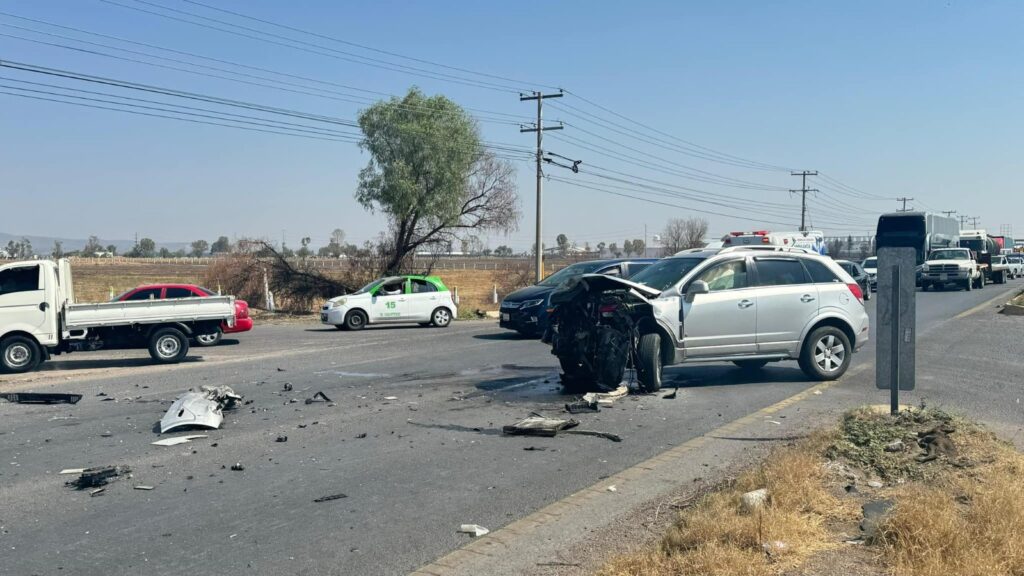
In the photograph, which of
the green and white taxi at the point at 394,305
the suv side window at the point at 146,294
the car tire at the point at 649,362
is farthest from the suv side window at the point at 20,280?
the car tire at the point at 649,362

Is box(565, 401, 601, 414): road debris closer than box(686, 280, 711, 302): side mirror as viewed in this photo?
Yes

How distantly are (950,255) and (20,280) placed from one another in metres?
40.7

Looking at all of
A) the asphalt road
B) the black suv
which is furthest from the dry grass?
the black suv

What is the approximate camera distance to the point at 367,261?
37.9m

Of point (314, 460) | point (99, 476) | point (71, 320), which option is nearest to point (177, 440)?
point (99, 476)

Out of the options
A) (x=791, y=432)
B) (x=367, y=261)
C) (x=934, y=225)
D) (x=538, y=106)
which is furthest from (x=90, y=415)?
(x=934, y=225)

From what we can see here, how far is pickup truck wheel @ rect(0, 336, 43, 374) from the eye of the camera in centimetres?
1509

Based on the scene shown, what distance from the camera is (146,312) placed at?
16266 mm

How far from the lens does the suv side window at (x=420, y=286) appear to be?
80.9 ft

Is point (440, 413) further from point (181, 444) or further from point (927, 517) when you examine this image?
point (927, 517)

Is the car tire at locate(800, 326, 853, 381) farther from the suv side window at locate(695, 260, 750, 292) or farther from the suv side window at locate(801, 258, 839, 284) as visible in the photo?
the suv side window at locate(695, 260, 750, 292)

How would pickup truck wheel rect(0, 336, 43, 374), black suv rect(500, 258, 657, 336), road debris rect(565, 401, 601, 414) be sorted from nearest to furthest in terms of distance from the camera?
road debris rect(565, 401, 601, 414)
pickup truck wheel rect(0, 336, 43, 374)
black suv rect(500, 258, 657, 336)

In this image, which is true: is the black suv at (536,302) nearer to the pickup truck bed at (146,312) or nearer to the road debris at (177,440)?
the pickup truck bed at (146,312)

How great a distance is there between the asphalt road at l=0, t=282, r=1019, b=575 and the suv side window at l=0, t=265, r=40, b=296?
1.85m
